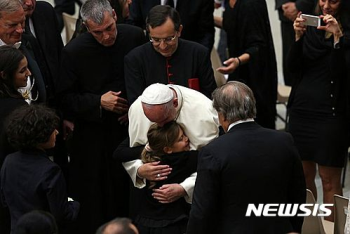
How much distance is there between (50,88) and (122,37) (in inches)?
23.5

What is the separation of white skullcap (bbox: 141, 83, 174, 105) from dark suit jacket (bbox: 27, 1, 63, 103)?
49.7 inches

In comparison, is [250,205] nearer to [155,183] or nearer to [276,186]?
[276,186]

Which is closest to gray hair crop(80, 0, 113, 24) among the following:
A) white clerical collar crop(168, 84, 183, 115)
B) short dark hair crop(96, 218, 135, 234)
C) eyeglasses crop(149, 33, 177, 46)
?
eyeglasses crop(149, 33, 177, 46)

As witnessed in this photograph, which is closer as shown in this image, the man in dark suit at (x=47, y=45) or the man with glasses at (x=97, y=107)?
the man with glasses at (x=97, y=107)

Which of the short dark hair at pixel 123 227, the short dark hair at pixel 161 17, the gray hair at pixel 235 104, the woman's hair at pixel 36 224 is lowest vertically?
the woman's hair at pixel 36 224

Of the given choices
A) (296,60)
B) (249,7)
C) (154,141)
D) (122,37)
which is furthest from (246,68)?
(154,141)

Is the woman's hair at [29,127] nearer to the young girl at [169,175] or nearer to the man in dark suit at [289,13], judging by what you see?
the young girl at [169,175]

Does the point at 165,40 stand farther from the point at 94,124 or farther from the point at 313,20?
the point at 313,20

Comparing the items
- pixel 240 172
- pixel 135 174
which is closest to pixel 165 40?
pixel 135 174

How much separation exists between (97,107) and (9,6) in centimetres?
83

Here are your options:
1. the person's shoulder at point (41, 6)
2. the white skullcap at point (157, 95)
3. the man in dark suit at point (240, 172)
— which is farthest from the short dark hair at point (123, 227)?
the person's shoulder at point (41, 6)

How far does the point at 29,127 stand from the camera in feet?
13.6

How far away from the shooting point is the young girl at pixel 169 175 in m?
4.35

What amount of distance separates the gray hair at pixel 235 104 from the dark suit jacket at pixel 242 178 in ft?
0.16
